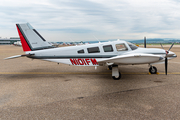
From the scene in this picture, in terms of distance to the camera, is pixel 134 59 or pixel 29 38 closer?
pixel 134 59

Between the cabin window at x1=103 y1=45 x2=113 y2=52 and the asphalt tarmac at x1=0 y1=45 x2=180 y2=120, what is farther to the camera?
the cabin window at x1=103 y1=45 x2=113 y2=52

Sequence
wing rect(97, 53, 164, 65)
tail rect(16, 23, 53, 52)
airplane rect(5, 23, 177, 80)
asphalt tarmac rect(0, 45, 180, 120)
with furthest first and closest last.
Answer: tail rect(16, 23, 53, 52) → airplane rect(5, 23, 177, 80) → wing rect(97, 53, 164, 65) → asphalt tarmac rect(0, 45, 180, 120)

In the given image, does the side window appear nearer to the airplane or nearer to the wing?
the airplane

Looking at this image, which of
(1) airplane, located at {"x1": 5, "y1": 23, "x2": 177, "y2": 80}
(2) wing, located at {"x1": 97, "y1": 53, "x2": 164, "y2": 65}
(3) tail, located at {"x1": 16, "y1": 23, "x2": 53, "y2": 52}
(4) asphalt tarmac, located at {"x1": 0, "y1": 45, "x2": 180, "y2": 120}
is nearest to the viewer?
(4) asphalt tarmac, located at {"x1": 0, "y1": 45, "x2": 180, "y2": 120}

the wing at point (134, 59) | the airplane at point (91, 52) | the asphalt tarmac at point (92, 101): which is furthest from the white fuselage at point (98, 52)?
the asphalt tarmac at point (92, 101)

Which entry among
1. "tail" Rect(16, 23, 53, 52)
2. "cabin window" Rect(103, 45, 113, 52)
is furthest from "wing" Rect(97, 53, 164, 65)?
"tail" Rect(16, 23, 53, 52)

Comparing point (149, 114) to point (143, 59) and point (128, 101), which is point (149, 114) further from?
point (143, 59)

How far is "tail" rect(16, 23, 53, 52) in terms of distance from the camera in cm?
849

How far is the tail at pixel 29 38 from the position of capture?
8.49m

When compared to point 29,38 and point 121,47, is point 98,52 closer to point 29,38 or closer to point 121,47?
point 121,47

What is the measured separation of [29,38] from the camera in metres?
8.57

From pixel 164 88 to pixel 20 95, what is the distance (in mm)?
6313

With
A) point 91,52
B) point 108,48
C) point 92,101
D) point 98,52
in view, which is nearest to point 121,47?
point 108,48

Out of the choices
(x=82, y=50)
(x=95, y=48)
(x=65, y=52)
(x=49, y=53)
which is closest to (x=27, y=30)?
(x=49, y=53)
